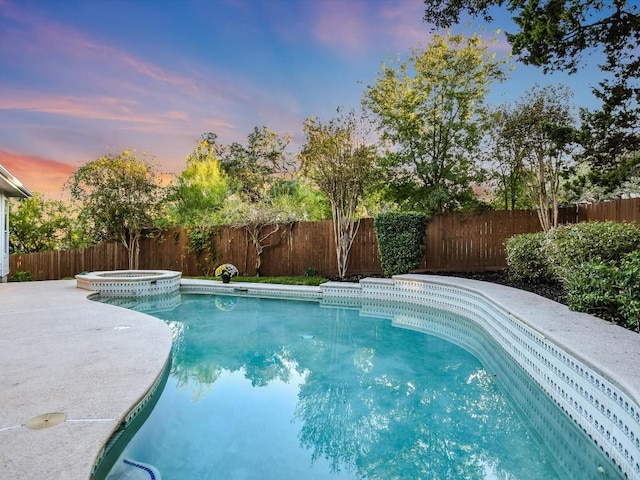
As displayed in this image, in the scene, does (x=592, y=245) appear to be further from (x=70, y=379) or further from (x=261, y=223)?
(x=261, y=223)

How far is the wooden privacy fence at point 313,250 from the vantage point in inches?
378

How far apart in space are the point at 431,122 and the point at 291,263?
5749mm

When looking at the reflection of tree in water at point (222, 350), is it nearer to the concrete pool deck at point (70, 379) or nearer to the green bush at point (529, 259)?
the concrete pool deck at point (70, 379)

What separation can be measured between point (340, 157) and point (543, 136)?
15.2ft

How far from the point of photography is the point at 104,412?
2.42 m

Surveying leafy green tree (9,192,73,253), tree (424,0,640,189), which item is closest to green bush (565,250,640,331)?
tree (424,0,640,189)

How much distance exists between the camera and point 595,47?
5762mm

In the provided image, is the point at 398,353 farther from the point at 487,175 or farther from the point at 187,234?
the point at 187,234

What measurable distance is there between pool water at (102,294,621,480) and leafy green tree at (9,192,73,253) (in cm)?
1329

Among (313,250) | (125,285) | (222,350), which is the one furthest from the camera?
(313,250)

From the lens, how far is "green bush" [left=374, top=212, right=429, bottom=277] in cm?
922

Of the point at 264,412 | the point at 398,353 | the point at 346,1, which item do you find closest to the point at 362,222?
the point at 346,1

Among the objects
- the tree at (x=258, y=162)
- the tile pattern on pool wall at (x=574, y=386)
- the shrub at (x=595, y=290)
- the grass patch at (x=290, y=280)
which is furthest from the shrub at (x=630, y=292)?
the tree at (x=258, y=162)

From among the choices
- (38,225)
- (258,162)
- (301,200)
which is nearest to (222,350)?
(301,200)
